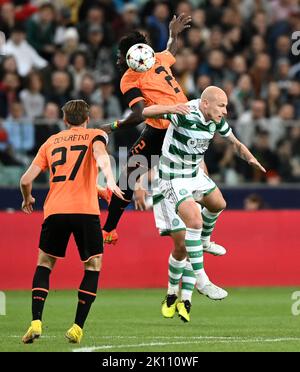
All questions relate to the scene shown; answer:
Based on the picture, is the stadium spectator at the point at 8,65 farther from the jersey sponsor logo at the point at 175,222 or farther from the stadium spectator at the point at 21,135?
the jersey sponsor logo at the point at 175,222

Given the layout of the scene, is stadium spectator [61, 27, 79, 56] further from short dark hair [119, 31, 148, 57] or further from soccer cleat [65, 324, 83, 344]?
soccer cleat [65, 324, 83, 344]

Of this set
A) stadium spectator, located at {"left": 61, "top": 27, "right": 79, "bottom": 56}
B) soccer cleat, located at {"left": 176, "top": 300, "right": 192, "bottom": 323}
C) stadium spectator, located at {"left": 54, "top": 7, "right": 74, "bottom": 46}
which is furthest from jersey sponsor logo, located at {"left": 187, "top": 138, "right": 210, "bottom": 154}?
stadium spectator, located at {"left": 54, "top": 7, "right": 74, "bottom": 46}

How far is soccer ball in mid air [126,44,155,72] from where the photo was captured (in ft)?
43.1

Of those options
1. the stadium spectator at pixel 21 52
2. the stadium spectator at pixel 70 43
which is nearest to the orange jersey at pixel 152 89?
the stadium spectator at pixel 21 52

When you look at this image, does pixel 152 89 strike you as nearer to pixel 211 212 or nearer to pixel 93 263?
pixel 211 212

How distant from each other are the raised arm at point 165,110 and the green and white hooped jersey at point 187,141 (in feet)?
1.02

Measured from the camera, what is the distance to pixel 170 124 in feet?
41.4

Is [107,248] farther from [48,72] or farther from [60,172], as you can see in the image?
[60,172]

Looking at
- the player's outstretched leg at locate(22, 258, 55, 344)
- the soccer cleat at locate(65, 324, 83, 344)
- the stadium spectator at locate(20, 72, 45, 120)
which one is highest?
the stadium spectator at locate(20, 72, 45, 120)

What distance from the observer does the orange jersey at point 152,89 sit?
1318 centimetres

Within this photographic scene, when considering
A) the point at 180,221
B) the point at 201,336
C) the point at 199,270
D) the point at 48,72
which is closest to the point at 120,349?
the point at 201,336

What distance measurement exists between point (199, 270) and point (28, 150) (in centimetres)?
643

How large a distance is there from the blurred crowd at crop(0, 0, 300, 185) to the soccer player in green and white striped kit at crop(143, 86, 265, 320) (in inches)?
209
